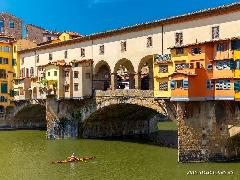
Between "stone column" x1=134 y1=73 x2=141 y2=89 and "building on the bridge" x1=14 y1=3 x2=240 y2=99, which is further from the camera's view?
"stone column" x1=134 y1=73 x2=141 y2=89

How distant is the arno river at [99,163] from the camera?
37750 mm

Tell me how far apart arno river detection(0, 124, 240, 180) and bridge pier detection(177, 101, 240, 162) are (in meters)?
1.24

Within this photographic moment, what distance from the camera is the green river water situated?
1490 inches

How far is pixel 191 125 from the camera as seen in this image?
4075cm

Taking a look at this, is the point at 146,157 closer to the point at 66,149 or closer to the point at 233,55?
the point at 66,149

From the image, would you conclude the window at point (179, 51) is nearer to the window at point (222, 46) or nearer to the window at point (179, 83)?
the window at point (179, 83)

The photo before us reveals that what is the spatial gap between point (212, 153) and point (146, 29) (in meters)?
19.9

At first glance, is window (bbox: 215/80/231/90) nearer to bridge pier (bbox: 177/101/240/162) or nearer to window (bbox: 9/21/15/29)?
bridge pier (bbox: 177/101/240/162)

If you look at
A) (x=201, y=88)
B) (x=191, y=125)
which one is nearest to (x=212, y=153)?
(x=191, y=125)

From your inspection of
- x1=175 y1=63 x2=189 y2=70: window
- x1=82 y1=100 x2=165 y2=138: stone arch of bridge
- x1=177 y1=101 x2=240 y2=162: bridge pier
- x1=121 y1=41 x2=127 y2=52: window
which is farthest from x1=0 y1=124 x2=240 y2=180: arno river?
x1=121 y1=41 x2=127 y2=52: window

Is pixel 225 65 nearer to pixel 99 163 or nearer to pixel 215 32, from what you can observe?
pixel 215 32

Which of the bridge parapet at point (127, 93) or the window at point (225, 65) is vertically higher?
the window at point (225, 65)

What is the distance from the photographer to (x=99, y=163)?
44125 mm

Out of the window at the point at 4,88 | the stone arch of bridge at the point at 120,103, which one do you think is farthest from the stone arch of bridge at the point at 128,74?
the window at the point at 4,88
